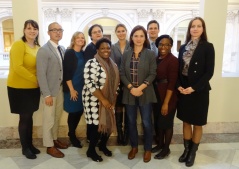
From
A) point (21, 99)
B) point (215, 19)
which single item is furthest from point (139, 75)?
point (215, 19)

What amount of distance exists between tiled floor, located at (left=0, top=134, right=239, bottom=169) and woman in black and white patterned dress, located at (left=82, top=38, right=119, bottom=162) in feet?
1.22

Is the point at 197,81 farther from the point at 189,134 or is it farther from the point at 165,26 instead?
the point at 165,26

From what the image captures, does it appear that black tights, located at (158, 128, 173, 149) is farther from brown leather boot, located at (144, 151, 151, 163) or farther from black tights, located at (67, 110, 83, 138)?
black tights, located at (67, 110, 83, 138)

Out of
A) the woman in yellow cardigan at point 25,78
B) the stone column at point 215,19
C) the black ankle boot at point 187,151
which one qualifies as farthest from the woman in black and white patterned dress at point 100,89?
the stone column at point 215,19

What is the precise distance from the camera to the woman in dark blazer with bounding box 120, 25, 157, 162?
237 centimetres

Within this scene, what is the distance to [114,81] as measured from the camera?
8.01ft

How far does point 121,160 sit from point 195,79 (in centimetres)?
134

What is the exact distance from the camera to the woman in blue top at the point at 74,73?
102 inches

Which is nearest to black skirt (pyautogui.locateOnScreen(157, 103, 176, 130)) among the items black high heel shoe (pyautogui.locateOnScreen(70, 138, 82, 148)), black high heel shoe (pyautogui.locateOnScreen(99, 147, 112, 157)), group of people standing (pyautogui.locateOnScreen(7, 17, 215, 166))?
group of people standing (pyautogui.locateOnScreen(7, 17, 215, 166))

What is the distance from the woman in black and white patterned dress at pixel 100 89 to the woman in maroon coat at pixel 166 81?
1.73 feet

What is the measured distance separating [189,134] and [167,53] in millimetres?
1030

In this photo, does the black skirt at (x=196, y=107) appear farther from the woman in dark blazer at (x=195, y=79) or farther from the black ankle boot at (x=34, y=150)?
the black ankle boot at (x=34, y=150)

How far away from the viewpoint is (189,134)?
101 inches

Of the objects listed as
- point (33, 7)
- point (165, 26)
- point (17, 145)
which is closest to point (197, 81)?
point (33, 7)
